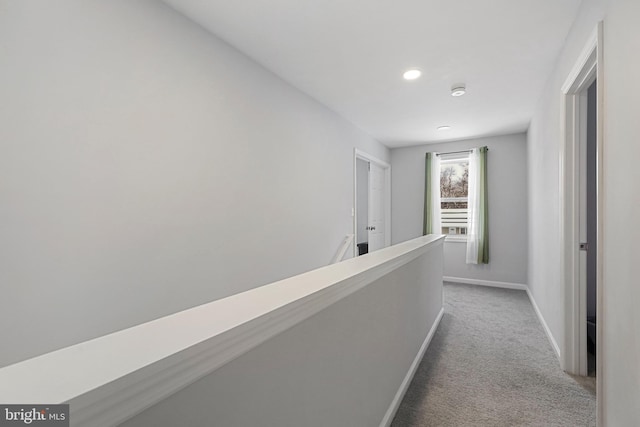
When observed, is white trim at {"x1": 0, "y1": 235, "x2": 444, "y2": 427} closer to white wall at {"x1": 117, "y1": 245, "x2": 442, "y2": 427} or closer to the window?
white wall at {"x1": 117, "y1": 245, "x2": 442, "y2": 427}

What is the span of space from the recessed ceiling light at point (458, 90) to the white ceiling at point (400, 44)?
0.06m

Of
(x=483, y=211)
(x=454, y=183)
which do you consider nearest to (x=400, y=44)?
(x=483, y=211)

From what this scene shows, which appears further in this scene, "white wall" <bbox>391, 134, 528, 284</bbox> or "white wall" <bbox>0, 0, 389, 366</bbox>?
"white wall" <bbox>391, 134, 528, 284</bbox>

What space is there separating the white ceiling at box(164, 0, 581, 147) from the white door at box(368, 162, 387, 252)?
1795 millimetres

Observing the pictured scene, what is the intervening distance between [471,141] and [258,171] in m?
3.91

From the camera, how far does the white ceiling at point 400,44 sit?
1.80 meters

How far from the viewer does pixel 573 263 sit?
2.05 meters

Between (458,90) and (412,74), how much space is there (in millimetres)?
575

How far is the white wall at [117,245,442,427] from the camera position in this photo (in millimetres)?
580

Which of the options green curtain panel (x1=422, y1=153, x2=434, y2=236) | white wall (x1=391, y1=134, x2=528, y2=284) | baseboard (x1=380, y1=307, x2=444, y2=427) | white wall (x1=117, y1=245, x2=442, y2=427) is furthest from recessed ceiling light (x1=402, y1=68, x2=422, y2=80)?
white wall (x1=391, y1=134, x2=528, y2=284)

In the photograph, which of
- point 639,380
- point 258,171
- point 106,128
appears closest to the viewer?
point 639,380

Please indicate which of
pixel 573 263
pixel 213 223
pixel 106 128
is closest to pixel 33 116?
pixel 106 128

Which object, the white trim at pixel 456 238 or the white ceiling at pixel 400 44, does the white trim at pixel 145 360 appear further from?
the white trim at pixel 456 238

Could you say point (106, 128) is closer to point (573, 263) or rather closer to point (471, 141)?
point (573, 263)
